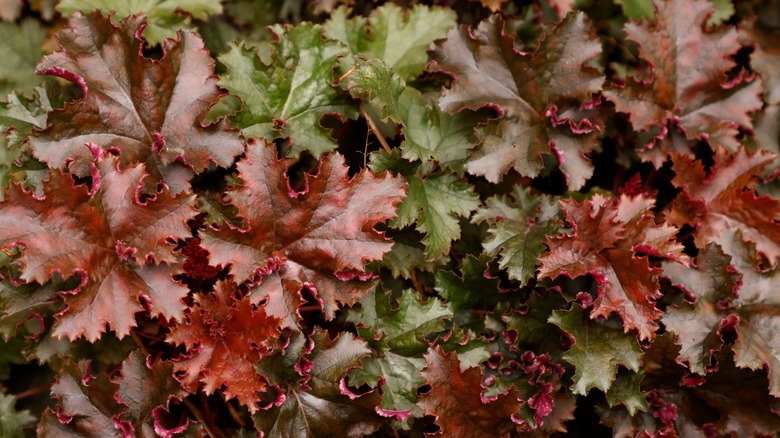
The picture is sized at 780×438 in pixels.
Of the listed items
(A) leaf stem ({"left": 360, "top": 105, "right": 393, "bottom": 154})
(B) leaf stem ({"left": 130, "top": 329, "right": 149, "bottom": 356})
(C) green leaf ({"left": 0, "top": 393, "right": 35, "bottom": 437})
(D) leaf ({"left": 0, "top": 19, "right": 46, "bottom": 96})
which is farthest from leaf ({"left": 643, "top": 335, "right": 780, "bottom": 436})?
(D) leaf ({"left": 0, "top": 19, "right": 46, "bottom": 96})

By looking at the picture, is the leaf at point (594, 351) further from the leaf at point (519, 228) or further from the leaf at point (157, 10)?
the leaf at point (157, 10)

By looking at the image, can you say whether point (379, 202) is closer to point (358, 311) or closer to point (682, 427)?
point (358, 311)

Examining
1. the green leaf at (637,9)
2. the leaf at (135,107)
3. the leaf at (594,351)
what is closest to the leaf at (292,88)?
the leaf at (135,107)

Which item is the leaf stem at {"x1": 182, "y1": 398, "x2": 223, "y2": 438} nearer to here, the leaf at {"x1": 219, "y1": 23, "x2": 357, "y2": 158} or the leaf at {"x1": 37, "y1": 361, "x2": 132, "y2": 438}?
the leaf at {"x1": 37, "y1": 361, "x2": 132, "y2": 438}

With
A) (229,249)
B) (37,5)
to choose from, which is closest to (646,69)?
(229,249)

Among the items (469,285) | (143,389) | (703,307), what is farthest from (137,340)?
(703,307)

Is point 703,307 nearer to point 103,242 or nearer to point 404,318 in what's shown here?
point 404,318
